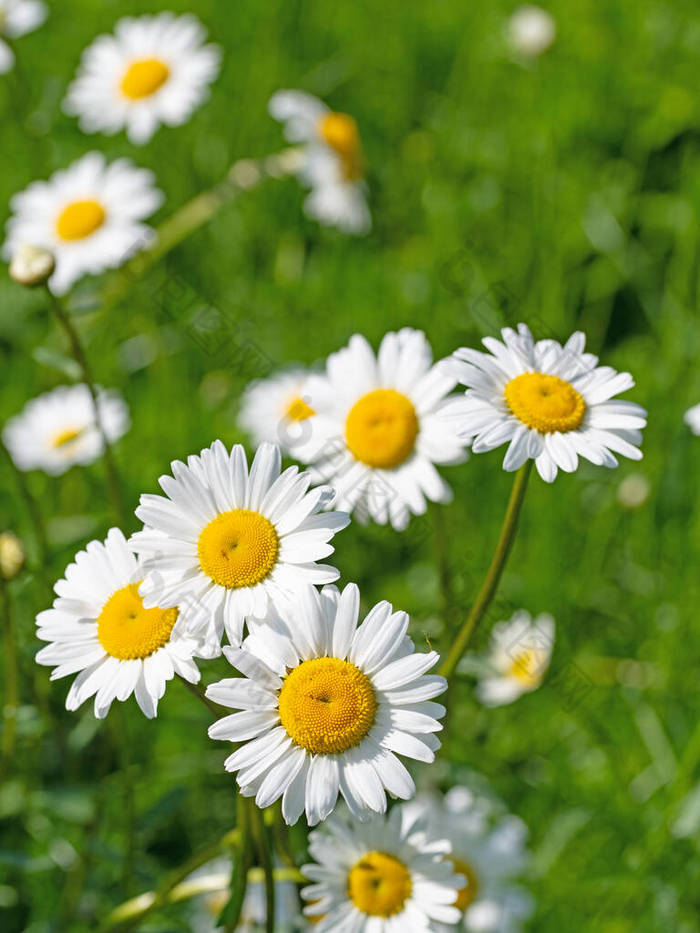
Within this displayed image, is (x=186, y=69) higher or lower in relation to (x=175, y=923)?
higher

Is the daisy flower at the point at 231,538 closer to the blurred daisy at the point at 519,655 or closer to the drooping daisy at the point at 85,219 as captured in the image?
the blurred daisy at the point at 519,655

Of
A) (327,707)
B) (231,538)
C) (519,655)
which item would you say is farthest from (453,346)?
(327,707)

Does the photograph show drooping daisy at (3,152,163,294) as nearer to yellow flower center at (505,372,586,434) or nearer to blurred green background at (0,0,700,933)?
blurred green background at (0,0,700,933)

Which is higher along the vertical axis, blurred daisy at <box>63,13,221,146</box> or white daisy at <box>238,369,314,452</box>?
blurred daisy at <box>63,13,221,146</box>

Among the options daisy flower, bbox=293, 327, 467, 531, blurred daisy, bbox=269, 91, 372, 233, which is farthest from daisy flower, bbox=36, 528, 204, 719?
blurred daisy, bbox=269, 91, 372, 233

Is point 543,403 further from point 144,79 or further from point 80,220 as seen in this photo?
point 144,79

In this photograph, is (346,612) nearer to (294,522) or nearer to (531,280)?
(294,522)

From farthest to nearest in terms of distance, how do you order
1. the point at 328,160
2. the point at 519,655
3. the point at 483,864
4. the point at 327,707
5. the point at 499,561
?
the point at 328,160, the point at 519,655, the point at 483,864, the point at 499,561, the point at 327,707

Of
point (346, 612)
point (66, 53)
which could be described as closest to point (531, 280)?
point (66, 53)
